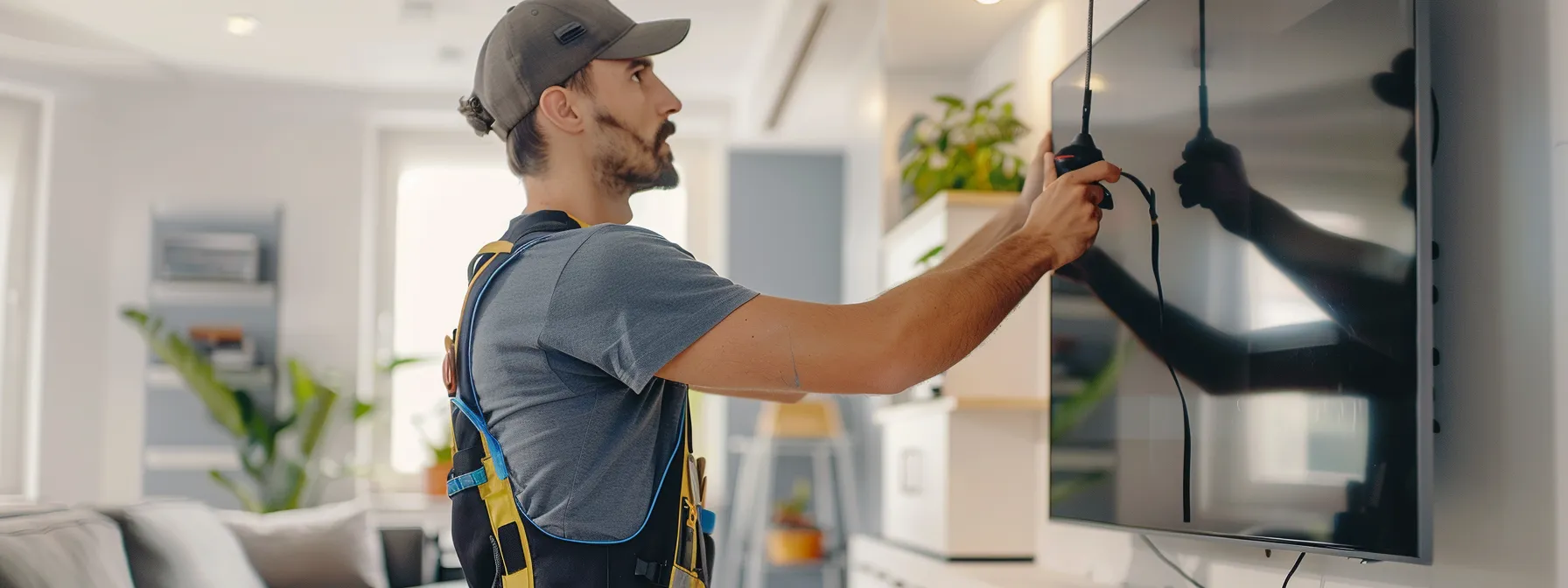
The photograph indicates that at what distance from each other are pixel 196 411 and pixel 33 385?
2.34 ft

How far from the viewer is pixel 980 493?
3074 mm

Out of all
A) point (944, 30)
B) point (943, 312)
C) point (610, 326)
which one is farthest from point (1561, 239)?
point (944, 30)

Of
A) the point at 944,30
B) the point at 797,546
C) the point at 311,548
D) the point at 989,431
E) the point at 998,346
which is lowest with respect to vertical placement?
the point at 797,546

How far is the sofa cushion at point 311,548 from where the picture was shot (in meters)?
4.07

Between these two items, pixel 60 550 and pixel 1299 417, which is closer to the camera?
pixel 1299 417

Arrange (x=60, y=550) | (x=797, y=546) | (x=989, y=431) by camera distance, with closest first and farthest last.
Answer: (x=60, y=550) → (x=989, y=431) → (x=797, y=546)

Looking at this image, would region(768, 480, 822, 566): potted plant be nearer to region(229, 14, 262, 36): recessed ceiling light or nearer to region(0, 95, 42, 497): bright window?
region(229, 14, 262, 36): recessed ceiling light

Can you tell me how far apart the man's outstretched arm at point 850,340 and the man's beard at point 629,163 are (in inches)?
13.5

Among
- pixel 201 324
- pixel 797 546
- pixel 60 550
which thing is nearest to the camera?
pixel 60 550

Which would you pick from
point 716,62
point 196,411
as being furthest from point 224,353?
point 716,62

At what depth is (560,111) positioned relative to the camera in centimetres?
151

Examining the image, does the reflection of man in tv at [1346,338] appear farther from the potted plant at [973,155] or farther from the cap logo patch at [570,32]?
the potted plant at [973,155]

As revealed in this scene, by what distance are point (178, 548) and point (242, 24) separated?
2730 millimetres

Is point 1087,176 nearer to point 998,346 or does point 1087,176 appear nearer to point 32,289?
point 998,346
